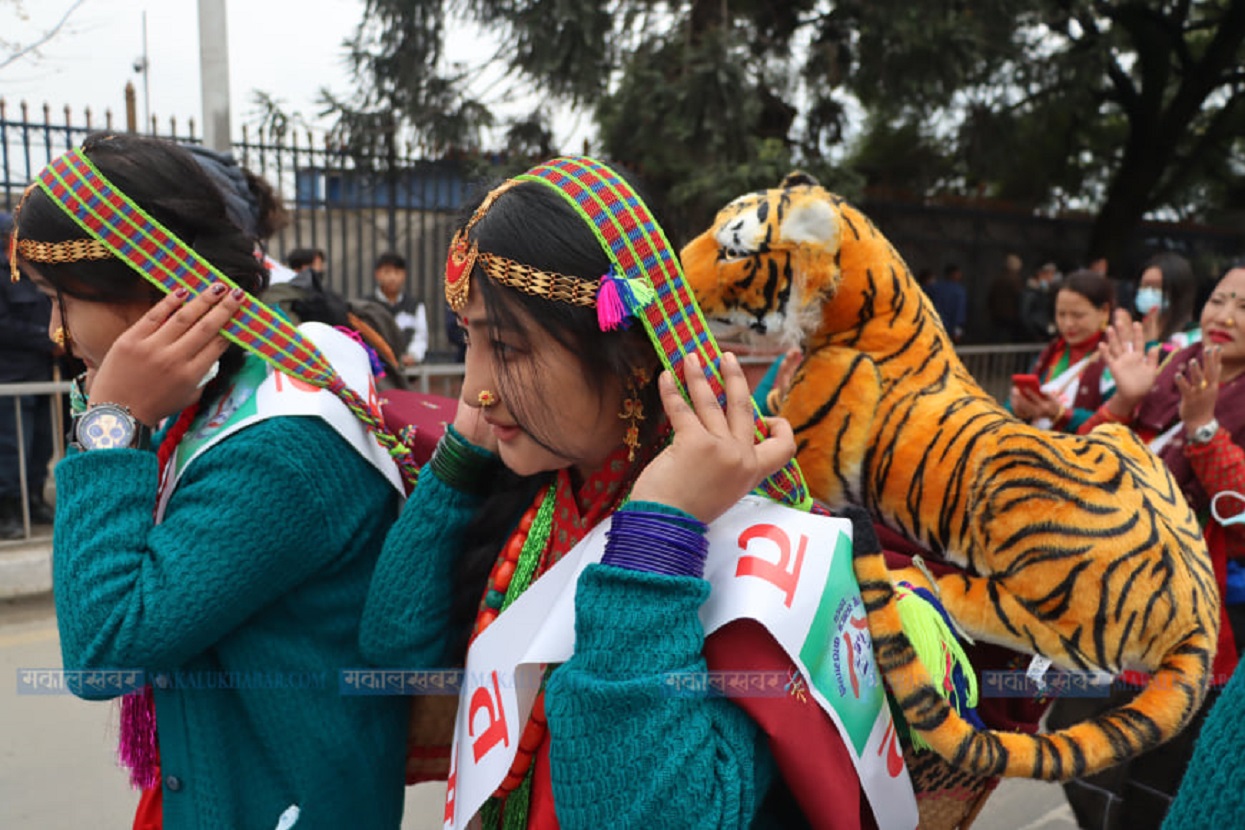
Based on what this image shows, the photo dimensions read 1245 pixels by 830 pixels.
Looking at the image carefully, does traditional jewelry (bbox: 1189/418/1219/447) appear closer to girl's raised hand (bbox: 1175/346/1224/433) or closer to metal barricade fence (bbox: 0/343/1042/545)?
girl's raised hand (bbox: 1175/346/1224/433)

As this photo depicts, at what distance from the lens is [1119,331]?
294 cm

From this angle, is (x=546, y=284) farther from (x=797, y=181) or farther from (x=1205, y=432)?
(x=1205, y=432)

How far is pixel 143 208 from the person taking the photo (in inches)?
53.5

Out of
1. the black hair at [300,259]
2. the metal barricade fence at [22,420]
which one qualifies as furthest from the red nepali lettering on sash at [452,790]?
the black hair at [300,259]

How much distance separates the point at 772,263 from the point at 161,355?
1.11 meters

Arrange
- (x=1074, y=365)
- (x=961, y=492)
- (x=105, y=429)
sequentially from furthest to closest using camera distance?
(x=1074, y=365) < (x=961, y=492) < (x=105, y=429)

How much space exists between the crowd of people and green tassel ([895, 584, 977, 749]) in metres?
0.20

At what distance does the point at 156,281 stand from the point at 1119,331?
266cm

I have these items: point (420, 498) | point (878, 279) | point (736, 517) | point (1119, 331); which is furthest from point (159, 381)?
point (1119, 331)

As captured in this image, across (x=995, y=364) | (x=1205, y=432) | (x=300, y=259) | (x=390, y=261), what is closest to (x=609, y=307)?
(x=1205, y=432)

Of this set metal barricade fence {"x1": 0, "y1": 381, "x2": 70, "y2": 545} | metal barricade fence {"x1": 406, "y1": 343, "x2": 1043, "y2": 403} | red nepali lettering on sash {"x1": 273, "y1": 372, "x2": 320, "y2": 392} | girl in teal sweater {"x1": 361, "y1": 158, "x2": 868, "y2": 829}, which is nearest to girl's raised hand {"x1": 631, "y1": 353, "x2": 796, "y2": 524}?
girl in teal sweater {"x1": 361, "y1": 158, "x2": 868, "y2": 829}

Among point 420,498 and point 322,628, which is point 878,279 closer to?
point 420,498

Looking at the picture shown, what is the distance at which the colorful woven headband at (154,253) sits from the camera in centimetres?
133

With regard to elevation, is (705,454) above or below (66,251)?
below
